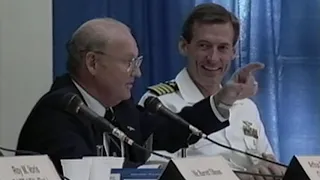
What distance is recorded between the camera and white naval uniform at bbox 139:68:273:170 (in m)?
2.03

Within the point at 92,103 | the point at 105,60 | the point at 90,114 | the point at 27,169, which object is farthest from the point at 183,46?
the point at 27,169

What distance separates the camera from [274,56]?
8.57 feet

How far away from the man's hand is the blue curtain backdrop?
Result: 83 centimetres

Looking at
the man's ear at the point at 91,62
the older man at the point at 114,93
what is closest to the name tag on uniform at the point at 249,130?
the older man at the point at 114,93

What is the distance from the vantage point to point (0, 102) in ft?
8.16

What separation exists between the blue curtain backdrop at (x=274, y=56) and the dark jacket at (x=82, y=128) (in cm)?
61

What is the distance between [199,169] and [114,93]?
93 centimetres

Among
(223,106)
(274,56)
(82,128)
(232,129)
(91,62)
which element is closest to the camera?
(82,128)

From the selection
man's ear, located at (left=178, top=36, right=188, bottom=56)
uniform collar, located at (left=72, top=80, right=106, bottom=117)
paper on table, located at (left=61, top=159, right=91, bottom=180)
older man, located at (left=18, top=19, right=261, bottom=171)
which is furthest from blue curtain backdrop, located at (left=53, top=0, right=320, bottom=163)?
paper on table, located at (left=61, top=159, right=91, bottom=180)

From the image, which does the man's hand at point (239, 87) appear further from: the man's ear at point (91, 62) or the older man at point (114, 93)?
the man's ear at point (91, 62)

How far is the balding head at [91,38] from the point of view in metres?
1.90

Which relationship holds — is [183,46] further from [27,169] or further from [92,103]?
[27,169]

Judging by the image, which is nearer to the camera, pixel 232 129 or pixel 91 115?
pixel 91 115

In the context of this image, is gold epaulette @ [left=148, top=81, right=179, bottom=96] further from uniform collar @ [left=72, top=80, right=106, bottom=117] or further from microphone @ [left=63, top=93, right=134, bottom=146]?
microphone @ [left=63, top=93, right=134, bottom=146]
